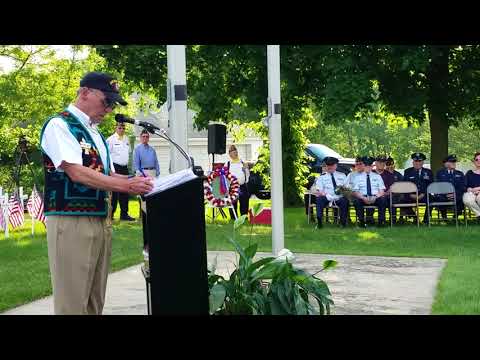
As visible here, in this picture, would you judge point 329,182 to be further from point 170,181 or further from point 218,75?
point 170,181

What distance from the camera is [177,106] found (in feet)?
21.2

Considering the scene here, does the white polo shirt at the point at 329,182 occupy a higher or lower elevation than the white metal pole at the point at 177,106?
lower

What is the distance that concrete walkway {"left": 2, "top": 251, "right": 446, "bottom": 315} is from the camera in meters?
8.24

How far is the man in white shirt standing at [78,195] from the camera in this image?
5.14 meters

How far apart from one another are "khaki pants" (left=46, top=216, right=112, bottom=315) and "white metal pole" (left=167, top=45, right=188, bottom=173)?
1.27 m

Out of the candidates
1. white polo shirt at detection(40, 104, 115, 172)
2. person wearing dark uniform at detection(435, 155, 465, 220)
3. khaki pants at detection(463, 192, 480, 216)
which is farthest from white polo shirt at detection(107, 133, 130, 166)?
white polo shirt at detection(40, 104, 115, 172)

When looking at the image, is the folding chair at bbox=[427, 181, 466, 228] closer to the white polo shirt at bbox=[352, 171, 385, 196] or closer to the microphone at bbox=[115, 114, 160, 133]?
the white polo shirt at bbox=[352, 171, 385, 196]

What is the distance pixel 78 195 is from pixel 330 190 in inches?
512

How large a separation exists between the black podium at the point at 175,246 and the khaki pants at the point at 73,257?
45cm

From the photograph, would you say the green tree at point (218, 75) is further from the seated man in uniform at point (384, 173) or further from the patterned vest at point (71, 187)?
the patterned vest at point (71, 187)

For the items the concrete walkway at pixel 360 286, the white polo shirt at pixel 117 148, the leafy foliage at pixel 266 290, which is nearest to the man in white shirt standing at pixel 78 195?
the leafy foliage at pixel 266 290
